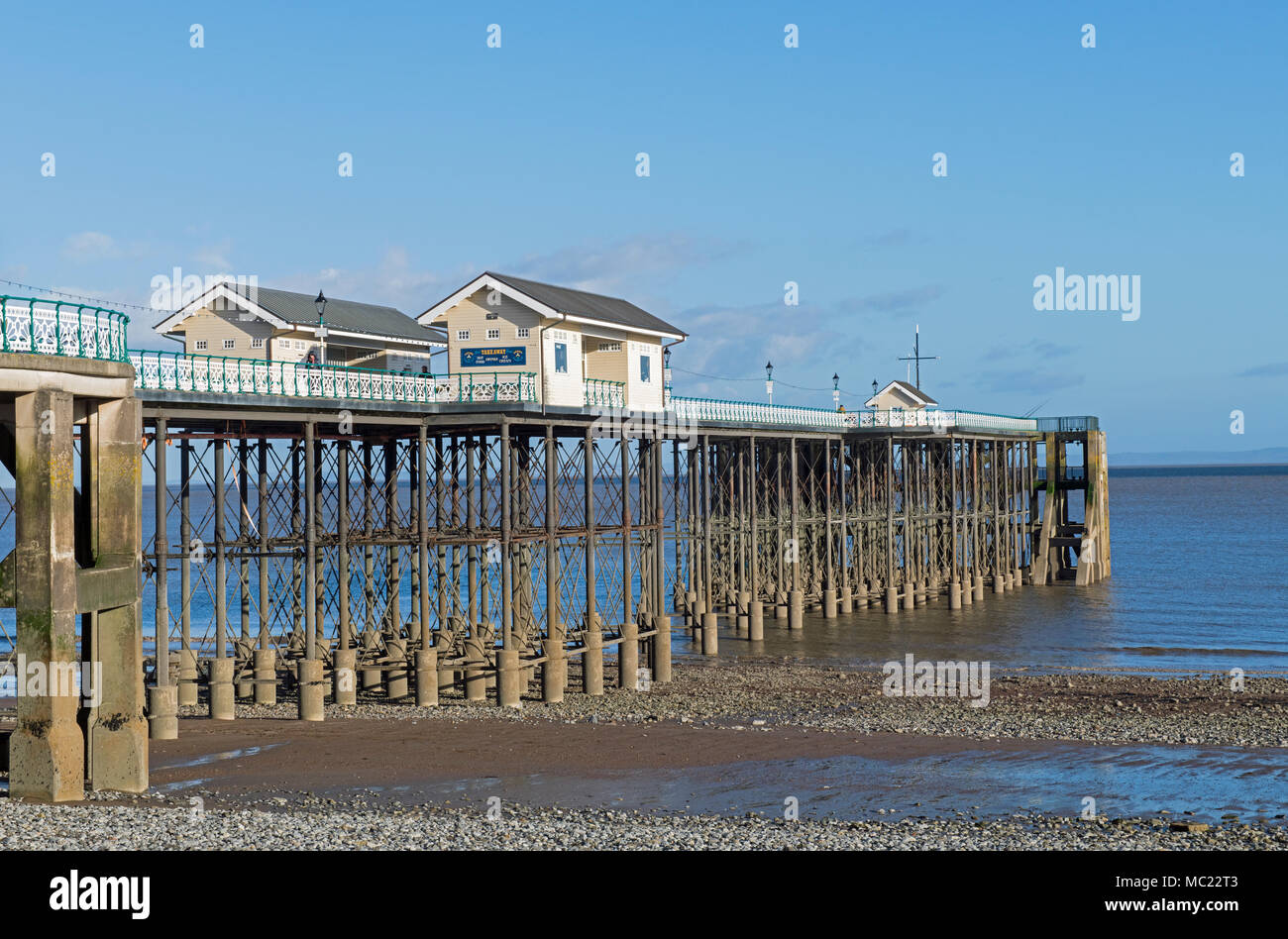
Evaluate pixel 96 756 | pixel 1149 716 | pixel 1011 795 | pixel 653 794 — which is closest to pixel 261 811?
pixel 96 756

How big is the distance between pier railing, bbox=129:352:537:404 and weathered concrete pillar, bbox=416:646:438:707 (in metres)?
5.29

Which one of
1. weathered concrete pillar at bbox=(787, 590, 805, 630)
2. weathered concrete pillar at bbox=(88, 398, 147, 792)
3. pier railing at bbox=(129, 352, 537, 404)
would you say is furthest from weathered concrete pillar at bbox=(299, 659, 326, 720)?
weathered concrete pillar at bbox=(787, 590, 805, 630)

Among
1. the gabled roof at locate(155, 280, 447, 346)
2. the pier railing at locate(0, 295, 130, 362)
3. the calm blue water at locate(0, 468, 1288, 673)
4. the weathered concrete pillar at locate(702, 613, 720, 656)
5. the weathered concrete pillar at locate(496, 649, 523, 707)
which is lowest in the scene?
the calm blue water at locate(0, 468, 1288, 673)

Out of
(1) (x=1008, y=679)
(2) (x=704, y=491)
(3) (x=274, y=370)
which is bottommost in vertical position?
(1) (x=1008, y=679)

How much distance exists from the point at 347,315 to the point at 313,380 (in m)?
5.01

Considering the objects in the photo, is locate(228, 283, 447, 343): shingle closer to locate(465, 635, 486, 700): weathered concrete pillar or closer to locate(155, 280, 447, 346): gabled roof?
locate(155, 280, 447, 346): gabled roof

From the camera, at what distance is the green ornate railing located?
31578mm

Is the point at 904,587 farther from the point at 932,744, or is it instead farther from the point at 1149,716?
the point at 932,744

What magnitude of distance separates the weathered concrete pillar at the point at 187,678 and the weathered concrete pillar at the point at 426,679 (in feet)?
15.3

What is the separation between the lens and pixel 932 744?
23.1m

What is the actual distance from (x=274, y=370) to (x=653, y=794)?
11.4 meters
